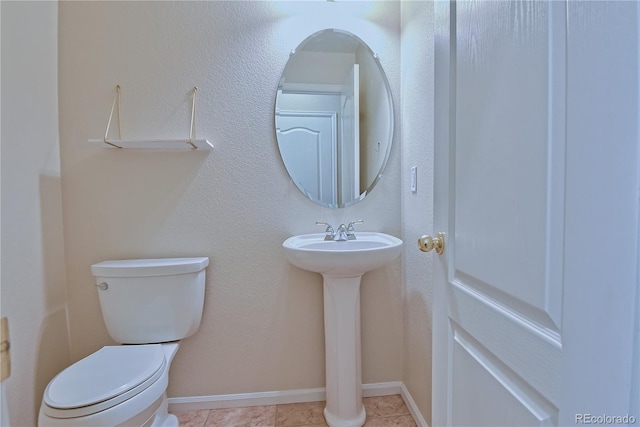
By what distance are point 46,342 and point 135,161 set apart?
0.90 metres

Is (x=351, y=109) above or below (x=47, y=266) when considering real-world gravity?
above

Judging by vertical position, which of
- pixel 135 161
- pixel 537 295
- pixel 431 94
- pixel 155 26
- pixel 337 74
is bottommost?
pixel 537 295

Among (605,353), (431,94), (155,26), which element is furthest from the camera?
(155,26)

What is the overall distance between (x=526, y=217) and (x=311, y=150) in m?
1.16

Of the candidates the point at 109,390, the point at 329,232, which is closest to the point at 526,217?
the point at 329,232

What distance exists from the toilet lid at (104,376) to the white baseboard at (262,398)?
0.48m

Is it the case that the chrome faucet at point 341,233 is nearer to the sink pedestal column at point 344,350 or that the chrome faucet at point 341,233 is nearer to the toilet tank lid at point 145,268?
the sink pedestal column at point 344,350

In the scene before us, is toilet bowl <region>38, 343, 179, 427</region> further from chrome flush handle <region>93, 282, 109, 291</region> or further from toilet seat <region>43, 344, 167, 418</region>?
chrome flush handle <region>93, 282, 109, 291</region>

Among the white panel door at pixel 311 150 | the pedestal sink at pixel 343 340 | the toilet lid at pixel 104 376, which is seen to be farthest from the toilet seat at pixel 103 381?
the white panel door at pixel 311 150

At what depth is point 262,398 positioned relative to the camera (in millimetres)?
1485

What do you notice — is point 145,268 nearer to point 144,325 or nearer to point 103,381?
point 144,325

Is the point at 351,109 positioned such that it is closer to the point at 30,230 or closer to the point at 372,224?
the point at 372,224

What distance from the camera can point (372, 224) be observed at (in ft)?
5.02

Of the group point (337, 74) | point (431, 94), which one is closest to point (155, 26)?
point (337, 74)
